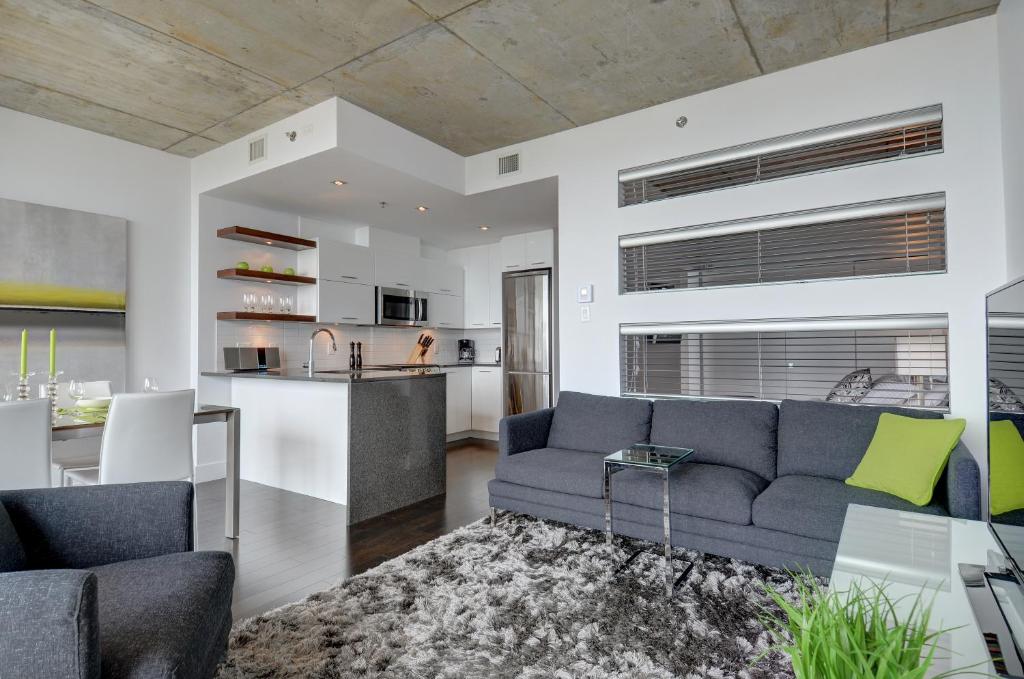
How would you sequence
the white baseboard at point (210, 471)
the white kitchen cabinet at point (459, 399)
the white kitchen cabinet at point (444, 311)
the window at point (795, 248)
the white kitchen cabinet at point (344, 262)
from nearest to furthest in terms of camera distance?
the window at point (795, 248) → the white baseboard at point (210, 471) → the white kitchen cabinet at point (344, 262) → the white kitchen cabinet at point (459, 399) → the white kitchen cabinet at point (444, 311)

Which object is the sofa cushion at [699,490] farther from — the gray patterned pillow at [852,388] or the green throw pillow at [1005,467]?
the green throw pillow at [1005,467]

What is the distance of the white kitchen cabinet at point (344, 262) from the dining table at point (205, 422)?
7.89 feet

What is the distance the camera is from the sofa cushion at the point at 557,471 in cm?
308

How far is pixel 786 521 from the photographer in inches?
97.7

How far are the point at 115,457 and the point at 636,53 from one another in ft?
11.7

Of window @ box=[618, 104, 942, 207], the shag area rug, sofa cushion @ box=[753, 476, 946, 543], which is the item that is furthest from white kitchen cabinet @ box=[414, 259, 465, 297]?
sofa cushion @ box=[753, 476, 946, 543]

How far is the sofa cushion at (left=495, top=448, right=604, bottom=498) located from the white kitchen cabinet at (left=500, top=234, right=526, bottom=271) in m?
3.31

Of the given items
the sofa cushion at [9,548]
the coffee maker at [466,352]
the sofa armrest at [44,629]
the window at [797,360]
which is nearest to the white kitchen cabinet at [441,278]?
the coffee maker at [466,352]

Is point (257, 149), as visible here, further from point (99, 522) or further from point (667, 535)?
point (667, 535)

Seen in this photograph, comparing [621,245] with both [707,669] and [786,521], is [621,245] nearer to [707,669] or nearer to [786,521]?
[786,521]

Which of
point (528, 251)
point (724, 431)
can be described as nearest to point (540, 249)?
point (528, 251)

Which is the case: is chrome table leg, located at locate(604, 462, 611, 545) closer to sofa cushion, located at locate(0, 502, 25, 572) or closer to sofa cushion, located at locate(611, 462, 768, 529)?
sofa cushion, located at locate(611, 462, 768, 529)

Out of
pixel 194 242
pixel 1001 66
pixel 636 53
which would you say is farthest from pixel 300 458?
pixel 1001 66

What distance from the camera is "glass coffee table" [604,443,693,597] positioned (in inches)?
101
